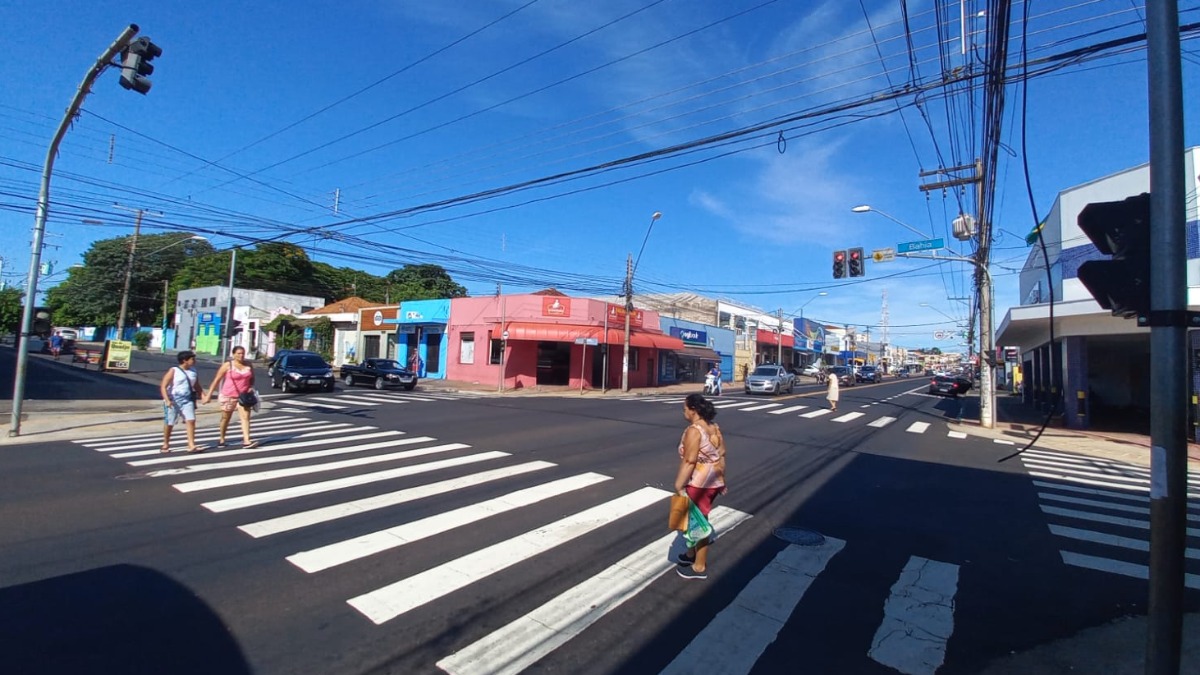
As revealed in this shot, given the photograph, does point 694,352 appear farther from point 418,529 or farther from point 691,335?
point 418,529

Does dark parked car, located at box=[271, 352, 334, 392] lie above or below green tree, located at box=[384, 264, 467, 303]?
below

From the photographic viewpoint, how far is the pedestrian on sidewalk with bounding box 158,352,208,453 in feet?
28.8

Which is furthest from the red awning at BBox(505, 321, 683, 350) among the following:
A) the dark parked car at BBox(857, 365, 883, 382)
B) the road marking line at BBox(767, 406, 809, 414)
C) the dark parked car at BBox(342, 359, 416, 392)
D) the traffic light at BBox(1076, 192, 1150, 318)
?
the dark parked car at BBox(857, 365, 883, 382)

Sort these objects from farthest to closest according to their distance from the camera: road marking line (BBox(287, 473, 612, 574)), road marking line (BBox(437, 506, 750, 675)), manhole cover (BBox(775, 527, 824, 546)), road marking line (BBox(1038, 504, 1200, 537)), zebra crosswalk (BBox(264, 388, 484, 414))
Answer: zebra crosswalk (BBox(264, 388, 484, 414))
road marking line (BBox(1038, 504, 1200, 537))
manhole cover (BBox(775, 527, 824, 546))
road marking line (BBox(287, 473, 612, 574))
road marking line (BBox(437, 506, 750, 675))

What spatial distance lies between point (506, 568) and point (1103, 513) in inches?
304

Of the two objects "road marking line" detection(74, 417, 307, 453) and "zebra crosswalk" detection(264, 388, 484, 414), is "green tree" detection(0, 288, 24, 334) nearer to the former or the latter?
"zebra crosswalk" detection(264, 388, 484, 414)

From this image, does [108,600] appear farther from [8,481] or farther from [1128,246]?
[1128,246]

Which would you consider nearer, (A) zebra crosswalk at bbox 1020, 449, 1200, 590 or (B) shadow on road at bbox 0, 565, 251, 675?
(B) shadow on road at bbox 0, 565, 251, 675

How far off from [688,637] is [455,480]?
4662 mm

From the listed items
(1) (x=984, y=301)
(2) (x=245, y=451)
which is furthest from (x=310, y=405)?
(1) (x=984, y=301)

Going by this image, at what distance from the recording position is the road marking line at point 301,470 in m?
6.86

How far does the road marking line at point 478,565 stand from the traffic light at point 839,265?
15.8 metres

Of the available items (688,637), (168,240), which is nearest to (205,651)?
(688,637)

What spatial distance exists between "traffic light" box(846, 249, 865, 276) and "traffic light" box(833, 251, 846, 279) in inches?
8.5
